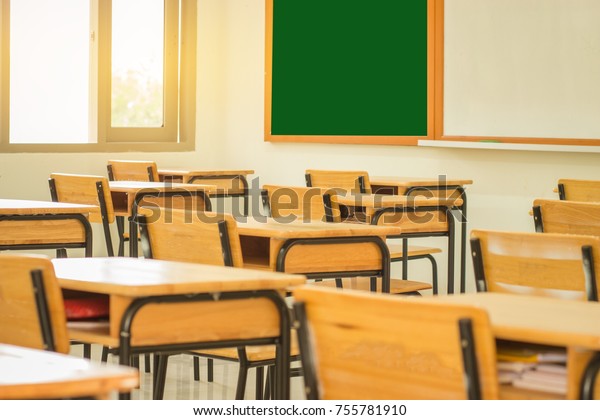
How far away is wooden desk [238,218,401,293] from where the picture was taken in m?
4.13

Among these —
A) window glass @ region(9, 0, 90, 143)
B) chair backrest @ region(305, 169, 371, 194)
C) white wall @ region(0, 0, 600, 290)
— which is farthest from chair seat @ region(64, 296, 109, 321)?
window glass @ region(9, 0, 90, 143)

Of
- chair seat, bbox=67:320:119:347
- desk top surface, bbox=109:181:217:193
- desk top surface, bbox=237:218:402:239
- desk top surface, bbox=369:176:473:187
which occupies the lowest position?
chair seat, bbox=67:320:119:347

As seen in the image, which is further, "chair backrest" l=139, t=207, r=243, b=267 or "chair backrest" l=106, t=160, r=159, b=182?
"chair backrest" l=106, t=160, r=159, b=182

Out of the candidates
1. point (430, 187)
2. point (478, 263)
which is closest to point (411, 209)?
point (430, 187)

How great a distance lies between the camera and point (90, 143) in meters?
9.09

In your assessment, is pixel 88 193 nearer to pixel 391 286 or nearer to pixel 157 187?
pixel 157 187

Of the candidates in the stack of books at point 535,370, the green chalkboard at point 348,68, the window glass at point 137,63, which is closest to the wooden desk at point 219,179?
the green chalkboard at point 348,68

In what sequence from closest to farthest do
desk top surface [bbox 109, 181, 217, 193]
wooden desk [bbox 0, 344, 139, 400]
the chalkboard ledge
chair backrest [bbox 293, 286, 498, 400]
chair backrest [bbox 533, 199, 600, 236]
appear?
wooden desk [bbox 0, 344, 139, 400]
chair backrest [bbox 293, 286, 498, 400]
chair backrest [bbox 533, 199, 600, 236]
desk top surface [bbox 109, 181, 217, 193]
the chalkboard ledge

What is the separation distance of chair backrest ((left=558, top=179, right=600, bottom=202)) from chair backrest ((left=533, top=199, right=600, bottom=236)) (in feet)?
4.92

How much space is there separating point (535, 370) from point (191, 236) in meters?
1.88

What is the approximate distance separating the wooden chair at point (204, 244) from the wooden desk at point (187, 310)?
2.26 feet

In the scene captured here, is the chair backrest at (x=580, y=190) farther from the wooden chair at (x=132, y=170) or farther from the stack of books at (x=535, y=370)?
the stack of books at (x=535, y=370)

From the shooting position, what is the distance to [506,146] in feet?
24.9

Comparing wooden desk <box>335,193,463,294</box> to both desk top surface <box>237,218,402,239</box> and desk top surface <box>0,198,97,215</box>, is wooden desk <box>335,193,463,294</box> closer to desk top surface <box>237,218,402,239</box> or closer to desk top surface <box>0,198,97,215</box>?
desk top surface <box>237,218,402,239</box>
